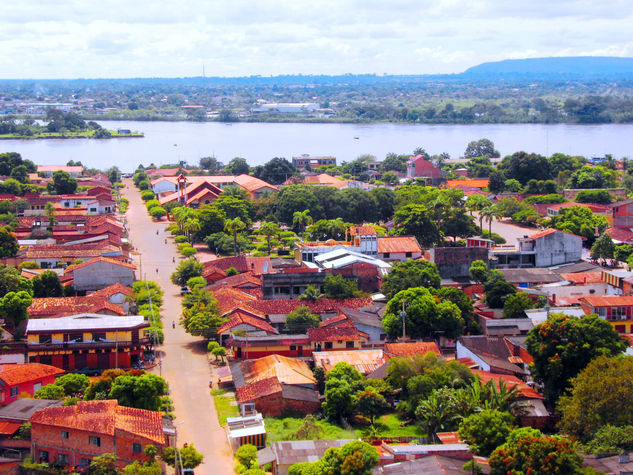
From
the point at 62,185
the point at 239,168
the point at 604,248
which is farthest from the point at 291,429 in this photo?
the point at 239,168

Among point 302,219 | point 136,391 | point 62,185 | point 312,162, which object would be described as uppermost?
point 62,185

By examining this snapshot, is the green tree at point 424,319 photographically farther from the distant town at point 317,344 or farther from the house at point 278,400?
the house at point 278,400

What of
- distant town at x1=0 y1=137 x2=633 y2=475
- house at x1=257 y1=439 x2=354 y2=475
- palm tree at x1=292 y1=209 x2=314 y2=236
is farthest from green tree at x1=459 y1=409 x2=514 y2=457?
palm tree at x1=292 y1=209 x2=314 y2=236

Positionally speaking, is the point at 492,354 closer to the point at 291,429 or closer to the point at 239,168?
the point at 291,429

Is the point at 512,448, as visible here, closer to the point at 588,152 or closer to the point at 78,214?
the point at 78,214

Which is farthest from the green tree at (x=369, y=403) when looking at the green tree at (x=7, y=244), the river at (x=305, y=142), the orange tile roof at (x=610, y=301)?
the river at (x=305, y=142)

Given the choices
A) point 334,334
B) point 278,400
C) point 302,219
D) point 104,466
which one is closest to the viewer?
point 104,466

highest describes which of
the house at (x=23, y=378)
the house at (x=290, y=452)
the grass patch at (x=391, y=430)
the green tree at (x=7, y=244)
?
the green tree at (x=7, y=244)

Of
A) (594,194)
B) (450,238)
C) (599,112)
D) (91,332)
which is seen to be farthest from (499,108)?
(91,332)
